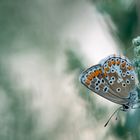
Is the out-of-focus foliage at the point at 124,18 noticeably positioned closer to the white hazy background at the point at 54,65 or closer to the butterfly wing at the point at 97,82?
the white hazy background at the point at 54,65

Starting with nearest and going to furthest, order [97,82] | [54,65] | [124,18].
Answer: [97,82], [54,65], [124,18]

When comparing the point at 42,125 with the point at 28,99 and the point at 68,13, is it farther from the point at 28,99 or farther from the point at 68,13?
the point at 68,13

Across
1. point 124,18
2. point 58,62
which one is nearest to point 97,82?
point 58,62

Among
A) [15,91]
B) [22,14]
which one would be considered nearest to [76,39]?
[22,14]

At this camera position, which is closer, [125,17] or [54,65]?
[54,65]

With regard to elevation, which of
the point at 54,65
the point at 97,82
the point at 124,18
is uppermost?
the point at 124,18

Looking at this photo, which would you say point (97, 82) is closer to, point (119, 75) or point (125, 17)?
point (119, 75)

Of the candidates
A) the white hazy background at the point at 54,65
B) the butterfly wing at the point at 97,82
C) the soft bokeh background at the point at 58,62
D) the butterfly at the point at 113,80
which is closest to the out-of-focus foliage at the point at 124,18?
the soft bokeh background at the point at 58,62

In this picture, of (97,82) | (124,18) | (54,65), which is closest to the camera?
(97,82)
